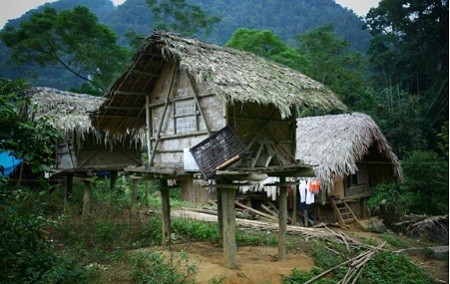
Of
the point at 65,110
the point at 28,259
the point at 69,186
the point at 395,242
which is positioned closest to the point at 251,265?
the point at 28,259

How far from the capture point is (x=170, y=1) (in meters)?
23.8

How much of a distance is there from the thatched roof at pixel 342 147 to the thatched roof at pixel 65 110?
26.7ft

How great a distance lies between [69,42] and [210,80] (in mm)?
18146

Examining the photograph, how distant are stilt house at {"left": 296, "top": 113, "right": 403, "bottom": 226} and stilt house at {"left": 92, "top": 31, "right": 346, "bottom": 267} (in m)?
5.77

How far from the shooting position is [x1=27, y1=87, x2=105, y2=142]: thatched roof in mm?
12406

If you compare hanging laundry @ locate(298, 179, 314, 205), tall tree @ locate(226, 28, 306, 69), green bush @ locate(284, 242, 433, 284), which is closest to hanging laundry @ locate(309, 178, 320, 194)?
hanging laundry @ locate(298, 179, 314, 205)

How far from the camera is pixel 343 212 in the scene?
15.7 m

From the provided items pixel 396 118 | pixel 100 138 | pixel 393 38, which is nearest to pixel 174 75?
pixel 100 138

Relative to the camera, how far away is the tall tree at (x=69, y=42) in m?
21.4

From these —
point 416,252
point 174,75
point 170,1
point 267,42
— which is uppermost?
point 170,1

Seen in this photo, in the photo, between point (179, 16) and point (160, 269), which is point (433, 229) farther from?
point (179, 16)

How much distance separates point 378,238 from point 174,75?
9328 millimetres

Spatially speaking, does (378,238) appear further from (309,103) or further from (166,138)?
(166,138)

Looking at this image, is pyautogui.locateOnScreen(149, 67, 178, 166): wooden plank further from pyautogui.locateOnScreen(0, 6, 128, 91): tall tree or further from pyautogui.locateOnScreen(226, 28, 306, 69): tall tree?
pyautogui.locateOnScreen(226, 28, 306, 69): tall tree
